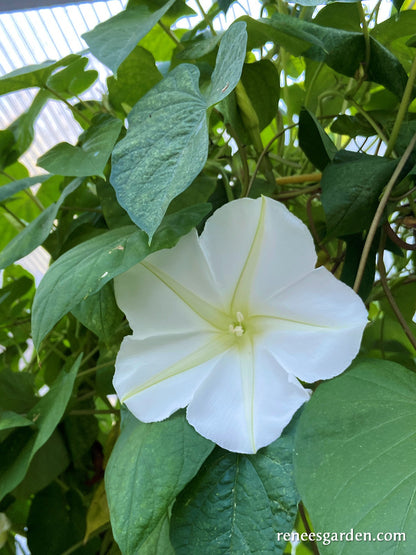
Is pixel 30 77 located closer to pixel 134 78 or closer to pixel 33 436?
pixel 134 78

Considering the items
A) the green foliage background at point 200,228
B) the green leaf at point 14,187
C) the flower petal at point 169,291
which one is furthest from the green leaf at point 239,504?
the green leaf at point 14,187

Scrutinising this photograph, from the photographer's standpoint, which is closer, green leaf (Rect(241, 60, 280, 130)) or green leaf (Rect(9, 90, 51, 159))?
green leaf (Rect(241, 60, 280, 130))

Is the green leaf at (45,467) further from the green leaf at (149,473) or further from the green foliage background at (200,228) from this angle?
the green leaf at (149,473)

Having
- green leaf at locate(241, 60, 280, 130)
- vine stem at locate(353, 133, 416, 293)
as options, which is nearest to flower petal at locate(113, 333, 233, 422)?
vine stem at locate(353, 133, 416, 293)

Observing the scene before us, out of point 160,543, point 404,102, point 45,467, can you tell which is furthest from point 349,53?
point 45,467

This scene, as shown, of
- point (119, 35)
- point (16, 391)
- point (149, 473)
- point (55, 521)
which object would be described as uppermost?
point (119, 35)

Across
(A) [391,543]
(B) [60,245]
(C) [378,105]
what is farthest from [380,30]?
(A) [391,543]

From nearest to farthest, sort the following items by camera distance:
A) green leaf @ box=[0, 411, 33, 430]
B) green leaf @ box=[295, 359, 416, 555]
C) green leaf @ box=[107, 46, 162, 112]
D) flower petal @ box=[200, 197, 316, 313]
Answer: green leaf @ box=[295, 359, 416, 555] → flower petal @ box=[200, 197, 316, 313] → green leaf @ box=[0, 411, 33, 430] → green leaf @ box=[107, 46, 162, 112]

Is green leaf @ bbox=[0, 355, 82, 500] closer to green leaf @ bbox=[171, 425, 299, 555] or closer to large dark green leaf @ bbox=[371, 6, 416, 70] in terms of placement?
green leaf @ bbox=[171, 425, 299, 555]
